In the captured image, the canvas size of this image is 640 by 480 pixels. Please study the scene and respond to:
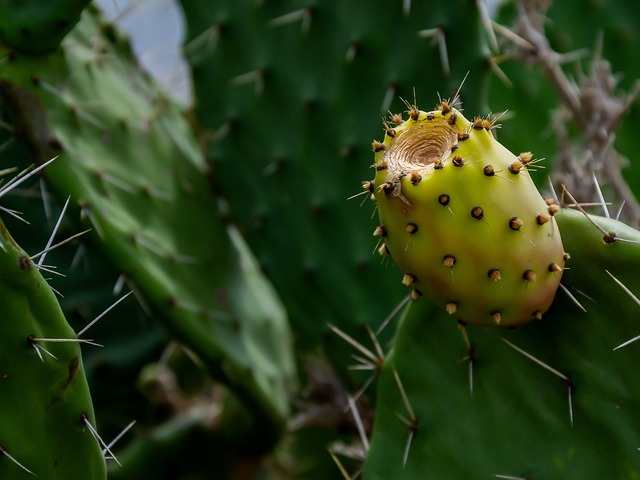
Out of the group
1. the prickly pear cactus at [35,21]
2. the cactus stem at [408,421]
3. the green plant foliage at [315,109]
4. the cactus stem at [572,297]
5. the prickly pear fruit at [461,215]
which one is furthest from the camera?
the green plant foliage at [315,109]

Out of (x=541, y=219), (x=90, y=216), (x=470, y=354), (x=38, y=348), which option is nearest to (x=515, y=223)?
(x=541, y=219)

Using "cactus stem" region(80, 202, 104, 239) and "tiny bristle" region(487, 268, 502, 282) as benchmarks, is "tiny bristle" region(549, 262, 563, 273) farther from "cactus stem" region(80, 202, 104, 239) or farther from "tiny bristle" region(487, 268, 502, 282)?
"cactus stem" region(80, 202, 104, 239)

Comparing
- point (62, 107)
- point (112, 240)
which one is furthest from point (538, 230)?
point (62, 107)

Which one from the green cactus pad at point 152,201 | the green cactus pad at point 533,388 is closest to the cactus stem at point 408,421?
the green cactus pad at point 533,388

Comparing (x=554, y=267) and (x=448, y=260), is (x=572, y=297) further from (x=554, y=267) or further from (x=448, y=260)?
(x=448, y=260)

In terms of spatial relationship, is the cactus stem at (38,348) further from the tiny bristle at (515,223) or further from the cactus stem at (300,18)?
the cactus stem at (300,18)
